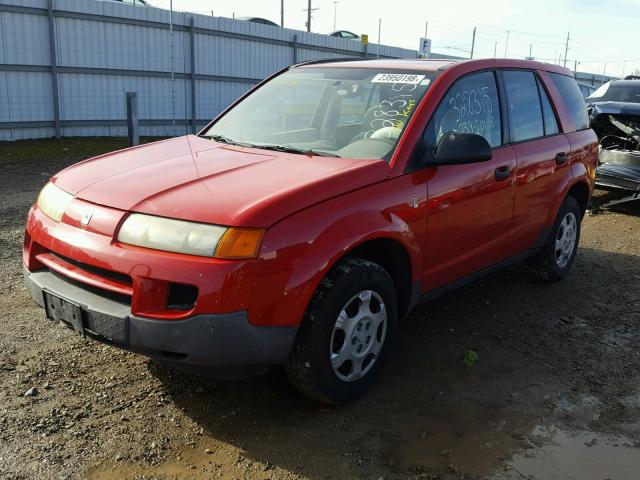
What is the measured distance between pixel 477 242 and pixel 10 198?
6.21 meters

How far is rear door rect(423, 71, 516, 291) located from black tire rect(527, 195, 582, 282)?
91 cm

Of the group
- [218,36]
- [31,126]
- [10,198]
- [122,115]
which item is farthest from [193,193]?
[218,36]

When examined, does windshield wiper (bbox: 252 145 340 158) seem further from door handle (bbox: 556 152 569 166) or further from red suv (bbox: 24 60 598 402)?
door handle (bbox: 556 152 569 166)

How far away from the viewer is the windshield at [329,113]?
3.58 m

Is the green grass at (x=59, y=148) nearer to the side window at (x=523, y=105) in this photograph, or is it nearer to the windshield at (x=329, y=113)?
the windshield at (x=329, y=113)

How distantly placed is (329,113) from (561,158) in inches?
79.3

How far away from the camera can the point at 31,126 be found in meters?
12.5

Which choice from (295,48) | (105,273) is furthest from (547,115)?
(295,48)

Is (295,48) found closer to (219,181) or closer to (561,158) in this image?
(561,158)

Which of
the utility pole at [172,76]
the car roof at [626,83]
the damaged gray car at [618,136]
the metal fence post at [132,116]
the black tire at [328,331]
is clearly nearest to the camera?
the black tire at [328,331]

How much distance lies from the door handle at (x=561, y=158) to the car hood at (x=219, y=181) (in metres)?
2.10

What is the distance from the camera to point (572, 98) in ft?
17.4

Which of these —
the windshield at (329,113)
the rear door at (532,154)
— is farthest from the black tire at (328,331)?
the rear door at (532,154)

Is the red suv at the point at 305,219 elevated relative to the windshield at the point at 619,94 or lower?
lower
